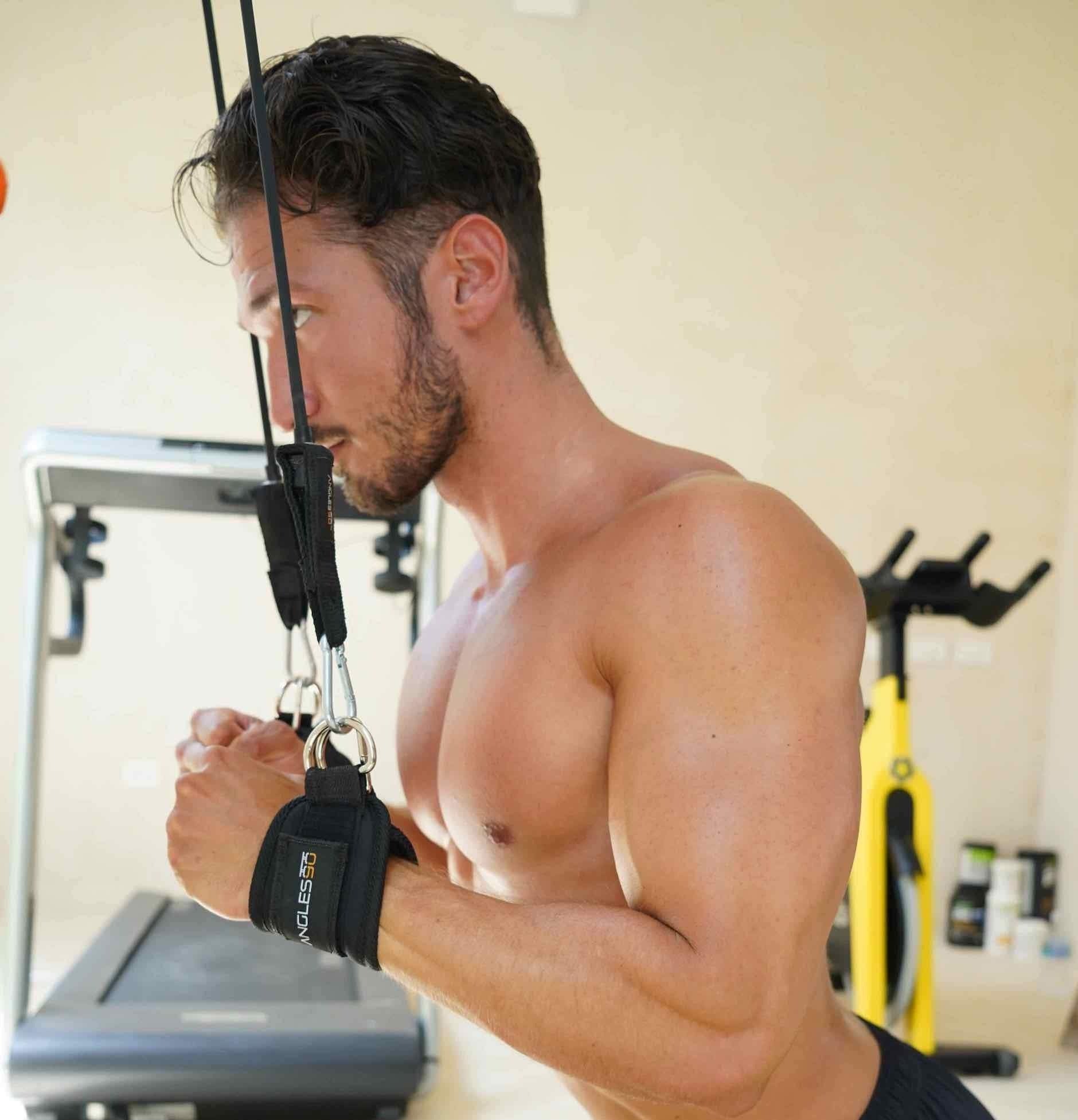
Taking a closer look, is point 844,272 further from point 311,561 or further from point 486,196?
point 311,561

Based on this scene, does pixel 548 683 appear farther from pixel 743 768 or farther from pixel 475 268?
pixel 475 268

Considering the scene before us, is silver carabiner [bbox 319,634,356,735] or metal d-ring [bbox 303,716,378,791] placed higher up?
silver carabiner [bbox 319,634,356,735]

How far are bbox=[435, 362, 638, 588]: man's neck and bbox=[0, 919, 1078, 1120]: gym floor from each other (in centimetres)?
175

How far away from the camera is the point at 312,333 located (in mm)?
1045

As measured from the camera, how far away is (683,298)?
14.1 ft

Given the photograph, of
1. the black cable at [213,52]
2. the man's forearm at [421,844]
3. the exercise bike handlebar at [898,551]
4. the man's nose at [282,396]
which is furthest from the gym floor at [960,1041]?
the black cable at [213,52]

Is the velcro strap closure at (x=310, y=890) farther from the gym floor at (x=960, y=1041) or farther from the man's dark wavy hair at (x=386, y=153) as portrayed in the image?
the gym floor at (x=960, y=1041)

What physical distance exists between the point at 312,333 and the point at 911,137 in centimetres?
390

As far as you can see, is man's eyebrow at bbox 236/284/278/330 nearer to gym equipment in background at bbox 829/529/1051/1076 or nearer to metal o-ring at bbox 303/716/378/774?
metal o-ring at bbox 303/716/378/774

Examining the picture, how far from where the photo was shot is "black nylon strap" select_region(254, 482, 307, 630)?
119 cm

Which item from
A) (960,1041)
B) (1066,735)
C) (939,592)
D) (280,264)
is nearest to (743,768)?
(280,264)

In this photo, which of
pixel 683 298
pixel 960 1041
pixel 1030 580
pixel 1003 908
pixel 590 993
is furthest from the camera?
pixel 683 298

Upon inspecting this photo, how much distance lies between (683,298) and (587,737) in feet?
11.6

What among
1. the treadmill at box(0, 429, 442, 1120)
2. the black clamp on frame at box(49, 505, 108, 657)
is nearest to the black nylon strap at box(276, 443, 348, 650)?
the treadmill at box(0, 429, 442, 1120)
